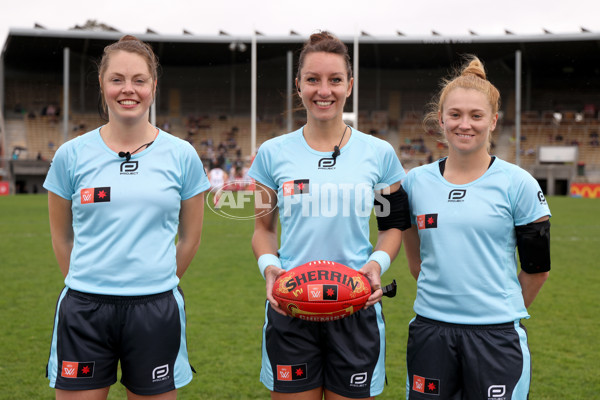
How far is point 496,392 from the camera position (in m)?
2.22

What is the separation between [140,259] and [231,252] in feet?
25.4

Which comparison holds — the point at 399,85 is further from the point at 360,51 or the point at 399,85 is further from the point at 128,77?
the point at 128,77

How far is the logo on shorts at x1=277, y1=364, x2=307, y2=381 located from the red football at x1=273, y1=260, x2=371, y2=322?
0.69ft

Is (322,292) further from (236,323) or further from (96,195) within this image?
(236,323)

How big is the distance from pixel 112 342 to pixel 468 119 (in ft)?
5.59

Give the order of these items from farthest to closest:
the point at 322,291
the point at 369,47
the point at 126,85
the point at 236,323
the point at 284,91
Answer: the point at 284,91 → the point at 369,47 → the point at 236,323 → the point at 126,85 → the point at 322,291

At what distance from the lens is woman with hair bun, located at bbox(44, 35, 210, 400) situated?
2232 mm

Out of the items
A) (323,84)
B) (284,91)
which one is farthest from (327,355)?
(284,91)

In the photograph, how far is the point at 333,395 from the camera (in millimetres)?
2311

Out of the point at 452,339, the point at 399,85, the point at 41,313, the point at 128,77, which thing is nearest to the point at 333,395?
the point at 452,339

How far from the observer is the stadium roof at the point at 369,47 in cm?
3091

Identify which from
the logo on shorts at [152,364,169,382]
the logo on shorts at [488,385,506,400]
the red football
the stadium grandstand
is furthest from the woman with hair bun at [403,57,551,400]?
the stadium grandstand

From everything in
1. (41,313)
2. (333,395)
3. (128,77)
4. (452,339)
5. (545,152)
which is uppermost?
(545,152)

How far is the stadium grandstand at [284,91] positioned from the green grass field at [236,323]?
23.0m
